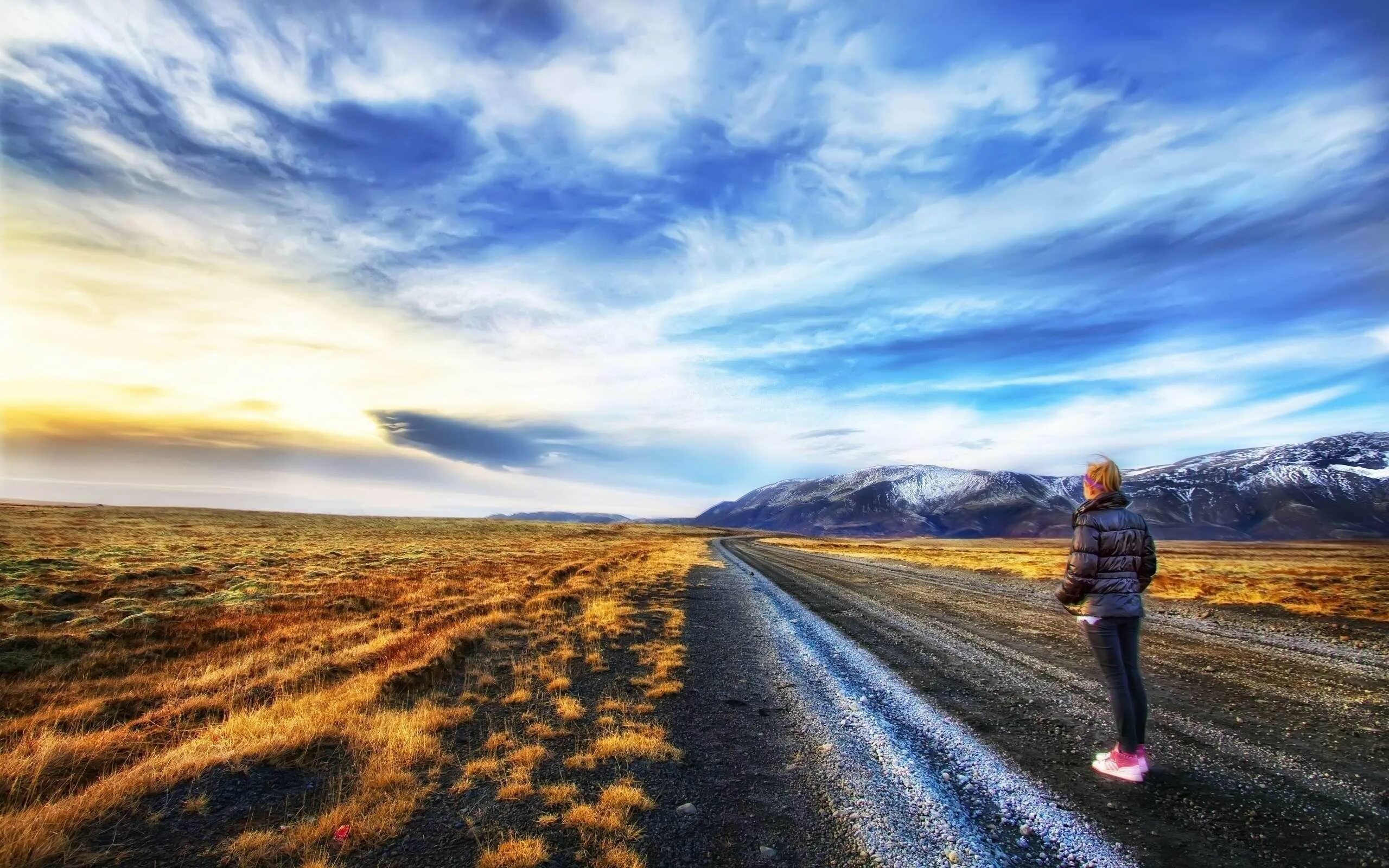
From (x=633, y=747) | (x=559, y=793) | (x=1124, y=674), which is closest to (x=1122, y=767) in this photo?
(x=1124, y=674)

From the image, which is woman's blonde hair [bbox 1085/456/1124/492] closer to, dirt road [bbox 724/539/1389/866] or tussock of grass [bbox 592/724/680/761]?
dirt road [bbox 724/539/1389/866]

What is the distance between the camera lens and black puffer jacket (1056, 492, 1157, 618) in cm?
594

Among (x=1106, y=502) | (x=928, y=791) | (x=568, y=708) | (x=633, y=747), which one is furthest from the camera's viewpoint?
(x=568, y=708)

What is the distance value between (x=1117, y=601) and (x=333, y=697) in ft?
36.2

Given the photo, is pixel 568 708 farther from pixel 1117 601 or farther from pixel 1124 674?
pixel 1117 601

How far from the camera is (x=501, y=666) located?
37.4ft

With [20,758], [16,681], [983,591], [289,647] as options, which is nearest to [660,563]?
[983,591]

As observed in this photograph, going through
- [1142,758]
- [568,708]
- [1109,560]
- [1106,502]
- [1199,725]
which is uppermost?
[1106,502]

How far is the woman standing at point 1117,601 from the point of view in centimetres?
588

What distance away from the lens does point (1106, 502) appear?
6.17 meters

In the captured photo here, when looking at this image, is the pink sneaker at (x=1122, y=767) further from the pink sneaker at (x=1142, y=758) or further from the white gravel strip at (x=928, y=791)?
the white gravel strip at (x=928, y=791)

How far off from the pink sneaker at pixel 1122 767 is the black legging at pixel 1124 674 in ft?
0.23

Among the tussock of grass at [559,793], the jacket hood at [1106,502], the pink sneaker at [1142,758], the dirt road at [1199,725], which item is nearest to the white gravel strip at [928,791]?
the dirt road at [1199,725]

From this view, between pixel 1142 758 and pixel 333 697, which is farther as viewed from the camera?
pixel 333 697
